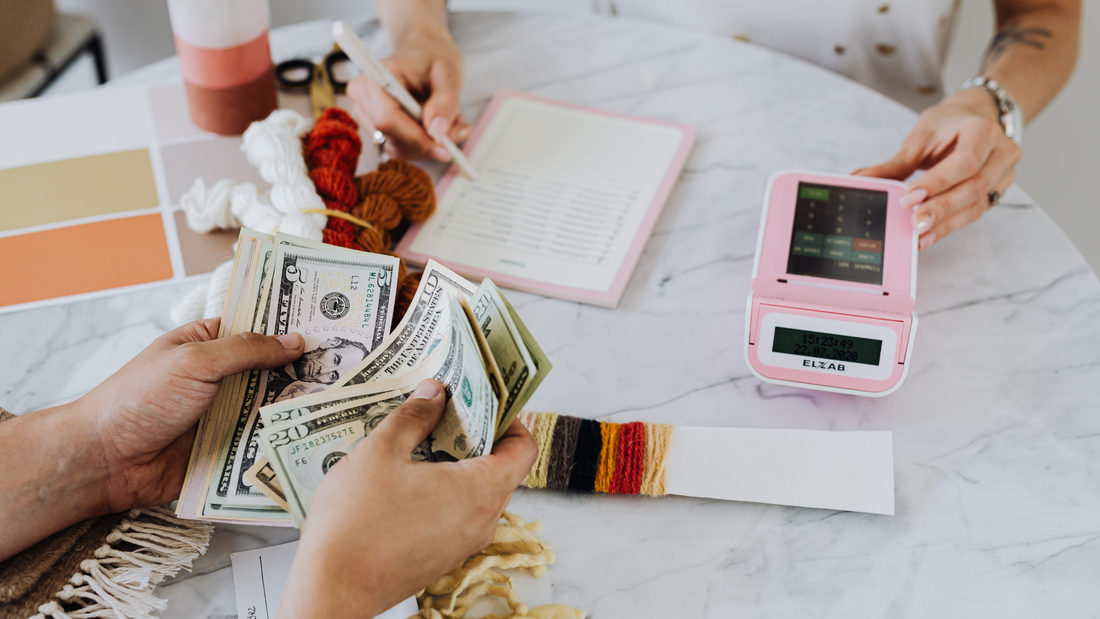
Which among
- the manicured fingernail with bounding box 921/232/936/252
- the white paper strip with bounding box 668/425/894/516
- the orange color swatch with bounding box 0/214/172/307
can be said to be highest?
the manicured fingernail with bounding box 921/232/936/252

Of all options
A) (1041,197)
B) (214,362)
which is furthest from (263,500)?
(1041,197)

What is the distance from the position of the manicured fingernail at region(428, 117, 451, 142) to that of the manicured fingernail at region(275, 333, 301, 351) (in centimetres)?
42

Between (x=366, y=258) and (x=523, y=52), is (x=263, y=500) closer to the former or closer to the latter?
(x=366, y=258)

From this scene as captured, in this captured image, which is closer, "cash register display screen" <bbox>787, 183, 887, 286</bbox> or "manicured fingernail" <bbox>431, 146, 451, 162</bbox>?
"cash register display screen" <bbox>787, 183, 887, 286</bbox>

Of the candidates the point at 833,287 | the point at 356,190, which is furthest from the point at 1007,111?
the point at 356,190

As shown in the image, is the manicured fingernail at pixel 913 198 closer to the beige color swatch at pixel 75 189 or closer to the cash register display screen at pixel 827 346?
the cash register display screen at pixel 827 346

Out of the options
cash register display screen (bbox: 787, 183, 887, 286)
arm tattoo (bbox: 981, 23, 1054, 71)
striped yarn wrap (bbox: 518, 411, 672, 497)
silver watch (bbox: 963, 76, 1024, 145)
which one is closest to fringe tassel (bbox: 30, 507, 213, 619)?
striped yarn wrap (bbox: 518, 411, 672, 497)

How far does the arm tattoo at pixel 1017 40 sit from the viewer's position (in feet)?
3.95

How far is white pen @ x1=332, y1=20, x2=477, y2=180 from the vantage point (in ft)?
3.15

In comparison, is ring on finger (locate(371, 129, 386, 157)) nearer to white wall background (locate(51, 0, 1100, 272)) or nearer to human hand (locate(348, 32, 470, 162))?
human hand (locate(348, 32, 470, 162))

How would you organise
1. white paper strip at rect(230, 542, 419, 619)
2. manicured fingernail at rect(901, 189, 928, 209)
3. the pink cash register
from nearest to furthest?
white paper strip at rect(230, 542, 419, 619)
the pink cash register
manicured fingernail at rect(901, 189, 928, 209)

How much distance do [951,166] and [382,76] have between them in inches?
28.9

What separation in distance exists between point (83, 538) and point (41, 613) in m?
0.07

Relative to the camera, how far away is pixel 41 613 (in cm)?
62
